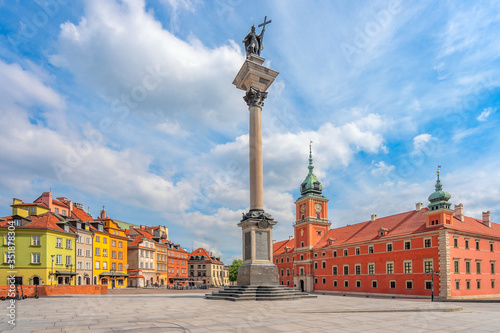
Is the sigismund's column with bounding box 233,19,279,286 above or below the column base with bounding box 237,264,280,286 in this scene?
above

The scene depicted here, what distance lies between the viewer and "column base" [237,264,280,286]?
24.6 m

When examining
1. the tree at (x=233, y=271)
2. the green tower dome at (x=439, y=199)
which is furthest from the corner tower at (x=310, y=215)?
the tree at (x=233, y=271)

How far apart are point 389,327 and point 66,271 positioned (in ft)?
161

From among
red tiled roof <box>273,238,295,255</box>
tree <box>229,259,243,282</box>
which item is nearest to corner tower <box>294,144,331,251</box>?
red tiled roof <box>273,238,295,255</box>

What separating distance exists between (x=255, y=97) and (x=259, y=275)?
14.1 metres

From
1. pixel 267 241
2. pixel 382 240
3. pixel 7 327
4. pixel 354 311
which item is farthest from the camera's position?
pixel 382 240

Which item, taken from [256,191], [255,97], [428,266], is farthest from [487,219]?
[255,97]

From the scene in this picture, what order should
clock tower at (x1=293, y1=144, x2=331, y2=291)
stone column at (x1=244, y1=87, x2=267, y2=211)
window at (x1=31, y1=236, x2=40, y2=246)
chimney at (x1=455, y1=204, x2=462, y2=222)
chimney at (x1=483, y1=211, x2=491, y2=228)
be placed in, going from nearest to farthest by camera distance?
1. stone column at (x1=244, y1=87, x2=267, y2=211)
2. window at (x1=31, y1=236, x2=40, y2=246)
3. chimney at (x1=455, y1=204, x2=462, y2=222)
4. chimney at (x1=483, y1=211, x2=491, y2=228)
5. clock tower at (x1=293, y1=144, x2=331, y2=291)

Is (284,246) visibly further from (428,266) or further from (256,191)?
(256,191)

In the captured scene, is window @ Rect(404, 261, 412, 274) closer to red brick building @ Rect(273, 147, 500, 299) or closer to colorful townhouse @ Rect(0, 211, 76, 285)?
red brick building @ Rect(273, 147, 500, 299)

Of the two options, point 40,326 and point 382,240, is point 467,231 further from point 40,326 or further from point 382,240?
point 40,326

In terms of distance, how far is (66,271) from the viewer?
4912 centimetres

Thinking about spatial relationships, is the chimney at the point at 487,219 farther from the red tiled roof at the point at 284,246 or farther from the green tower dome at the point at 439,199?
the red tiled roof at the point at 284,246

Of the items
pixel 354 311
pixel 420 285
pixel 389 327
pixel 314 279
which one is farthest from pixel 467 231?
pixel 389 327
